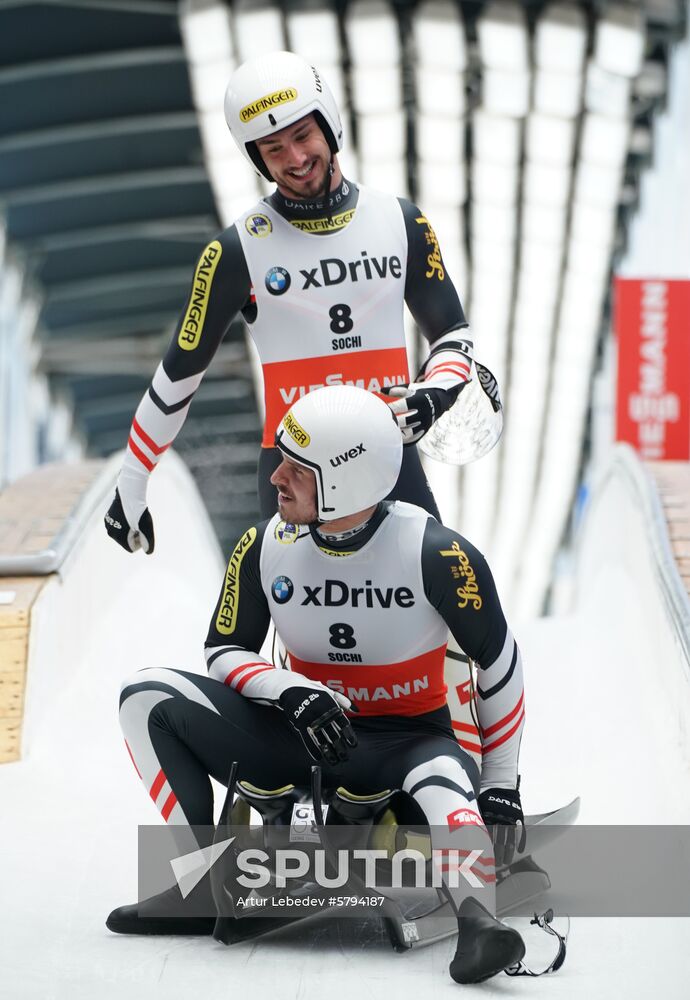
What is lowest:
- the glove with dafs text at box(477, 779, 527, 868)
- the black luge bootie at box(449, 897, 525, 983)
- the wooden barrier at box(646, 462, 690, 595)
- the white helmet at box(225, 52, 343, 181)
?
the wooden barrier at box(646, 462, 690, 595)

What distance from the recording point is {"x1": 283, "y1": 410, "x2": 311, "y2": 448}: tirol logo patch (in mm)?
3266

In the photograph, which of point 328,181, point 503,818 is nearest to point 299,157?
point 328,181

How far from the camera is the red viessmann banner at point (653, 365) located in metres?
11.9

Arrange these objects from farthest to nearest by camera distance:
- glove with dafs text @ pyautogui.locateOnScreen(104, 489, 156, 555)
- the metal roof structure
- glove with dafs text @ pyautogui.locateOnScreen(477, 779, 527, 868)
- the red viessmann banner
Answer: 1. the metal roof structure
2. the red viessmann banner
3. glove with dafs text @ pyautogui.locateOnScreen(104, 489, 156, 555)
4. glove with dafs text @ pyautogui.locateOnScreen(477, 779, 527, 868)

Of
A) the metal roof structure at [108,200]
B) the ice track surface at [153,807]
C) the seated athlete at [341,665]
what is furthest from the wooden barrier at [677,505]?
the metal roof structure at [108,200]

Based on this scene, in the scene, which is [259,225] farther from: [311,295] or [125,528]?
[125,528]

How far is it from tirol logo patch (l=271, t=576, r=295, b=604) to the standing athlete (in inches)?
24.3

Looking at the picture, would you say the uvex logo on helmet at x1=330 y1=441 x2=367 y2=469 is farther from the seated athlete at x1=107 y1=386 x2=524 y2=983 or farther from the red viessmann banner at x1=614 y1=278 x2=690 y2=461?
the red viessmann banner at x1=614 y1=278 x2=690 y2=461

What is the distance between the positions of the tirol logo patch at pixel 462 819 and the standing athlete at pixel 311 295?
107cm

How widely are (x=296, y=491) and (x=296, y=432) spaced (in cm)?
14

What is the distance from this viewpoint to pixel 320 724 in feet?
10.5

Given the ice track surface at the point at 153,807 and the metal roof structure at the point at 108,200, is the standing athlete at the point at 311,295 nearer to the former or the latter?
the ice track surface at the point at 153,807

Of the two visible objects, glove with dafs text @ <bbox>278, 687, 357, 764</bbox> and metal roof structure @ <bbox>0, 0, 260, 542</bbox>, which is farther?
metal roof structure @ <bbox>0, 0, 260, 542</bbox>

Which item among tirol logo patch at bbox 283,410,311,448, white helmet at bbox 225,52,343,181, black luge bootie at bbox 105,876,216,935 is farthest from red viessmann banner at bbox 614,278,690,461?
black luge bootie at bbox 105,876,216,935
